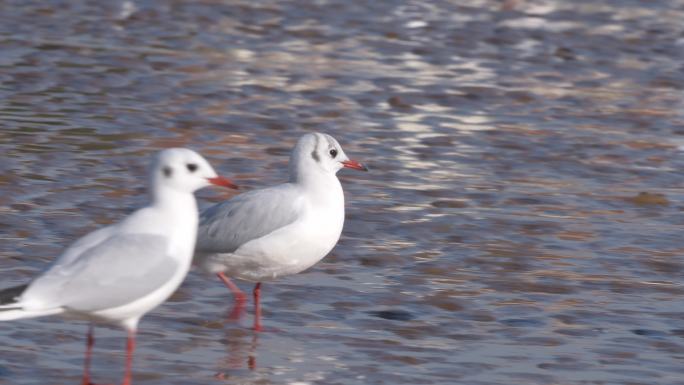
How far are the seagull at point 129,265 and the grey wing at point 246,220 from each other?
3.77 feet

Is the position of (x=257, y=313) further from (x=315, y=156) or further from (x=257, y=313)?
(x=315, y=156)

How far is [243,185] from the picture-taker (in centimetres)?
1100

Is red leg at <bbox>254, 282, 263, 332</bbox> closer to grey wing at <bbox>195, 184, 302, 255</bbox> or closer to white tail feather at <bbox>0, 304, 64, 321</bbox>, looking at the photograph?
grey wing at <bbox>195, 184, 302, 255</bbox>

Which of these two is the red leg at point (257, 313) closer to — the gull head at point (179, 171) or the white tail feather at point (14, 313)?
the gull head at point (179, 171)

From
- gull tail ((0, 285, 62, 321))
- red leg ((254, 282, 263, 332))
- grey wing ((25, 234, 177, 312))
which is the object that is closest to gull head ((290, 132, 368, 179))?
red leg ((254, 282, 263, 332))

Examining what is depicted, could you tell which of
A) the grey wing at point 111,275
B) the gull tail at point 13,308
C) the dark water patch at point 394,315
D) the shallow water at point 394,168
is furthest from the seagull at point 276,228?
the gull tail at point 13,308

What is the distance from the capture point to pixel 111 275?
20.8 feet

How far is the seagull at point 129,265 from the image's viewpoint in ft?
20.3

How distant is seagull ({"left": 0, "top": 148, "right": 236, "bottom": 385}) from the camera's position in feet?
20.3

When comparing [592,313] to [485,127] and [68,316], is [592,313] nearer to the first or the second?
[68,316]

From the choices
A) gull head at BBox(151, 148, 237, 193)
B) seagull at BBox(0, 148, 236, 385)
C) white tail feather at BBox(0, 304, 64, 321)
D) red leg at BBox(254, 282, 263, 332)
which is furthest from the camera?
red leg at BBox(254, 282, 263, 332)

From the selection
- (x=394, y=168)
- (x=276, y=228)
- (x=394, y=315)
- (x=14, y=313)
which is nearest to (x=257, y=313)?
(x=276, y=228)

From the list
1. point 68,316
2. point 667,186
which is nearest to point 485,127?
point 667,186

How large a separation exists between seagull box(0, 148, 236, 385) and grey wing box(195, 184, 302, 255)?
1.15 meters
